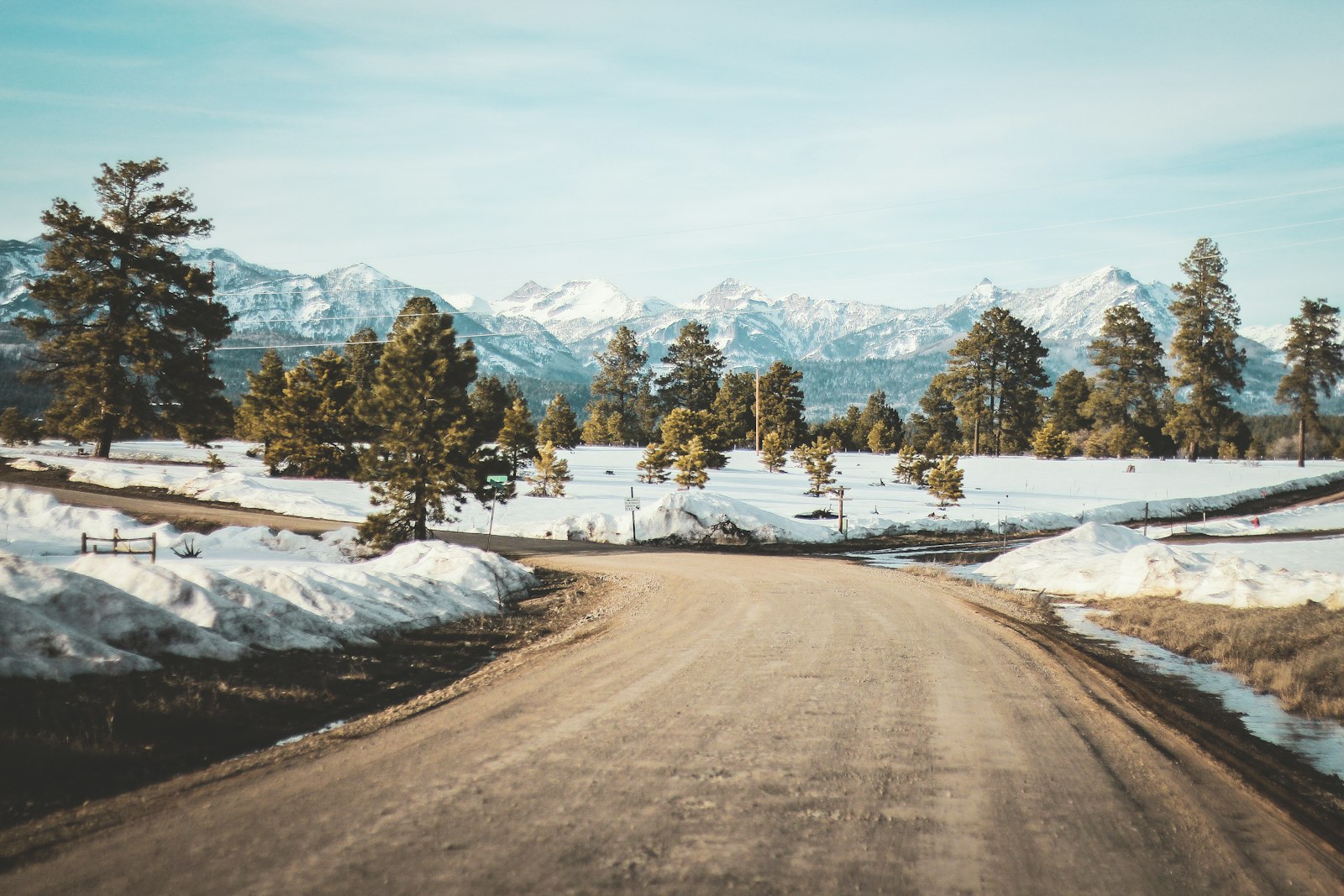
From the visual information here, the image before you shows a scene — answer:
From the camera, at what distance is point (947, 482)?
4906 cm

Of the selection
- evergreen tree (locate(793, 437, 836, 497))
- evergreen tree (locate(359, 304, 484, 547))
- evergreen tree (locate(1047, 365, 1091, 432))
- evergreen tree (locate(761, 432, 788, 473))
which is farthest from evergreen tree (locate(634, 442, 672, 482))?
evergreen tree (locate(1047, 365, 1091, 432))

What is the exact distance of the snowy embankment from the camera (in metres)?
8.05

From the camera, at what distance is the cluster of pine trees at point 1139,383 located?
69.9 m

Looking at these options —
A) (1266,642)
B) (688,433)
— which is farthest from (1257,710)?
(688,433)

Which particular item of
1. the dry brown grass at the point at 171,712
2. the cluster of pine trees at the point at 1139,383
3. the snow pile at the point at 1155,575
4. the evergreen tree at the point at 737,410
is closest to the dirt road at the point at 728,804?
the dry brown grass at the point at 171,712

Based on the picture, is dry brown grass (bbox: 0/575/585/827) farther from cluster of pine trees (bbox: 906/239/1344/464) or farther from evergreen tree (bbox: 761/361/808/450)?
evergreen tree (bbox: 761/361/808/450)

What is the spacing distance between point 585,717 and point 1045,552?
74.8 feet

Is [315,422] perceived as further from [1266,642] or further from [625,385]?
[625,385]

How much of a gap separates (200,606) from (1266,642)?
15729 millimetres

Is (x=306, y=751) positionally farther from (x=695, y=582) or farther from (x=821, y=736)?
(x=695, y=582)

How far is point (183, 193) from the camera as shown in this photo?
1773 inches

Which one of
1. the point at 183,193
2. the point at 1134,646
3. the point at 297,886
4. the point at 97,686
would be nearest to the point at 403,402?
the point at 97,686

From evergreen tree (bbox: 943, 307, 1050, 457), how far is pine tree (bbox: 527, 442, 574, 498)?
49731 mm

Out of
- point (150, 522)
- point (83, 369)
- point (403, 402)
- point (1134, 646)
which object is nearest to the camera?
point (1134, 646)
